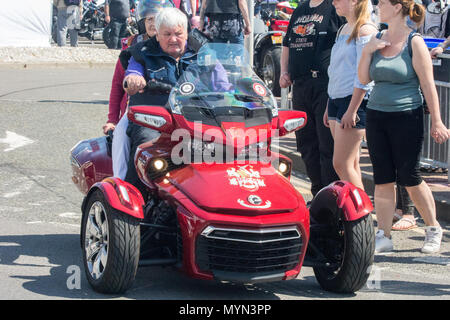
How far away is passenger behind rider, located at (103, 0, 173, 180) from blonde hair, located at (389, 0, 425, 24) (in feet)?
6.63

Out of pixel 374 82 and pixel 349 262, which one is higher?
pixel 374 82

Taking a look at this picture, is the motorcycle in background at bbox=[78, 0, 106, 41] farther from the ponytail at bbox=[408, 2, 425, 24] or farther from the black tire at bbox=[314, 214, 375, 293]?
the black tire at bbox=[314, 214, 375, 293]

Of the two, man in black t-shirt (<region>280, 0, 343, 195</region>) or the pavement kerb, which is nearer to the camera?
man in black t-shirt (<region>280, 0, 343, 195</region>)

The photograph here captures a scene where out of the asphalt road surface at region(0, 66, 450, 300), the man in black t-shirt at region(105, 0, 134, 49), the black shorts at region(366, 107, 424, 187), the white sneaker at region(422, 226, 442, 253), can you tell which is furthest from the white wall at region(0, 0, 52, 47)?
the white sneaker at region(422, 226, 442, 253)

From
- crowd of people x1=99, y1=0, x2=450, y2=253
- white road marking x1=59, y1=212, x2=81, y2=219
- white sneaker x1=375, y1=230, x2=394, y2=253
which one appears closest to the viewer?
crowd of people x1=99, y1=0, x2=450, y2=253

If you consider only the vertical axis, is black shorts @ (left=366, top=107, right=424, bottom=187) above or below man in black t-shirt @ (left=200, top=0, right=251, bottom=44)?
below

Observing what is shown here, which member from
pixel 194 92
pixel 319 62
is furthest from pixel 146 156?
pixel 319 62

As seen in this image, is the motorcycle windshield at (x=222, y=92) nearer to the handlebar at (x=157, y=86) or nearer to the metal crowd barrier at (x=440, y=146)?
the handlebar at (x=157, y=86)

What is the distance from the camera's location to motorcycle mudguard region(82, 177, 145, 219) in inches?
212

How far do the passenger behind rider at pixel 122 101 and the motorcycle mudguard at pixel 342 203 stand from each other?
1398 millimetres

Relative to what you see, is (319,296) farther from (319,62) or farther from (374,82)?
(319,62)

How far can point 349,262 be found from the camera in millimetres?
5531

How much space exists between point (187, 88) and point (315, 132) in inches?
92.8
